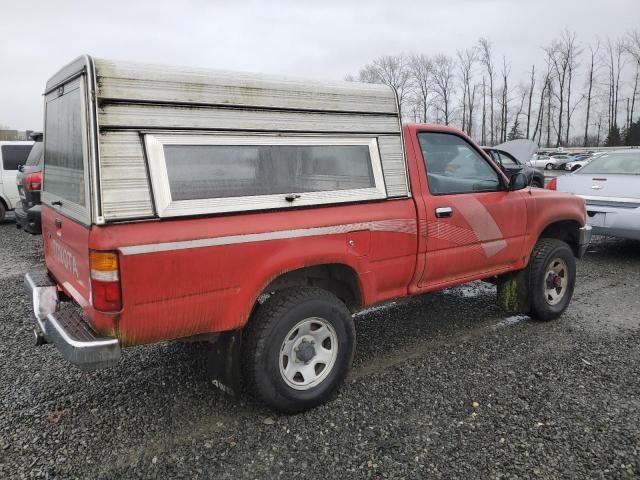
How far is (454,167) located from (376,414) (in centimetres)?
206

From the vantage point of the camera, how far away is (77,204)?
2.84 meters

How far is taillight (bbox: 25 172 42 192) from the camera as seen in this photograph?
26.4ft

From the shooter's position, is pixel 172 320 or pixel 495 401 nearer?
pixel 172 320

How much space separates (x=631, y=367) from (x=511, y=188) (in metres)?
1.66

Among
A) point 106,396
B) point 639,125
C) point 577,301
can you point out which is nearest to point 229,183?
point 106,396

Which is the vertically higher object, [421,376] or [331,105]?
[331,105]

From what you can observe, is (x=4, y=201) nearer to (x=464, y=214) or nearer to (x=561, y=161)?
(x=464, y=214)

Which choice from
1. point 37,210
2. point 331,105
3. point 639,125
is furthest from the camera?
point 639,125

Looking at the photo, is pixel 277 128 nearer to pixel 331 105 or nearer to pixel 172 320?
pixel 331 105

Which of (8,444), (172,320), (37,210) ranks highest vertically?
(37,210)

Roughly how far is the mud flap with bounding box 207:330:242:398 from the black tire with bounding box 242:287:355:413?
0.07 meters

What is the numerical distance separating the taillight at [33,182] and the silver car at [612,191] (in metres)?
8.07

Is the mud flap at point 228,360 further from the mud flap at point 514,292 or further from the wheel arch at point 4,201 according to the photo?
the wheel arch at point 4,201

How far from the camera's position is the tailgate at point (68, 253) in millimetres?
2672
